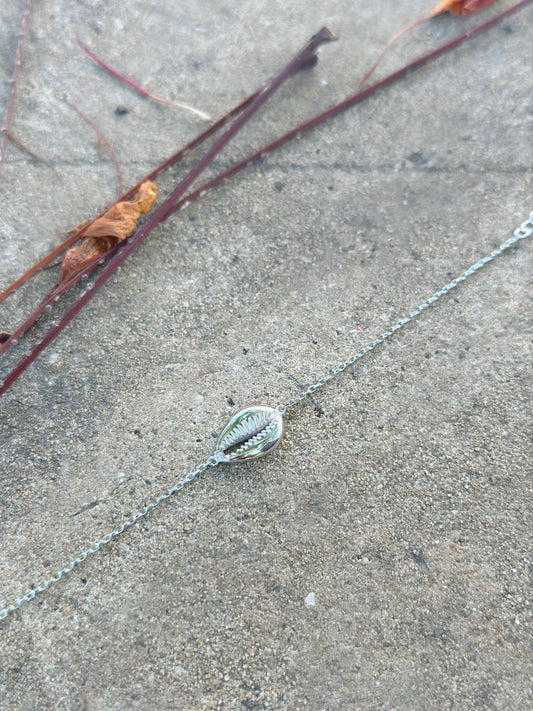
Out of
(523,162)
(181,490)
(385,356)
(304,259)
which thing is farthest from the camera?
(523,162)

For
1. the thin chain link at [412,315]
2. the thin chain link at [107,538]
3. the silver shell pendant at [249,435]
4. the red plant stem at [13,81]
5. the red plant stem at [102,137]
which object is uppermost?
the red plant stem at [13,81]

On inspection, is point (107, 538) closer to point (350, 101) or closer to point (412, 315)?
point (412, 315)

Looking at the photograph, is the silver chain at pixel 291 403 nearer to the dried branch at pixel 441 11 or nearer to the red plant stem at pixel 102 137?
the dried branch at pixel 441 11

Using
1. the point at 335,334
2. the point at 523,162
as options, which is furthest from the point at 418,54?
Answer: the point at 335,334

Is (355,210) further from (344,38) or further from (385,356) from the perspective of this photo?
(344,38)

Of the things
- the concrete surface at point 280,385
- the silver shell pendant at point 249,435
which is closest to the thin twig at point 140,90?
the concrete surface at point 280,385

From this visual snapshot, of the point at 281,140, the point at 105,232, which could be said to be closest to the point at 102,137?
the point at 105,232
